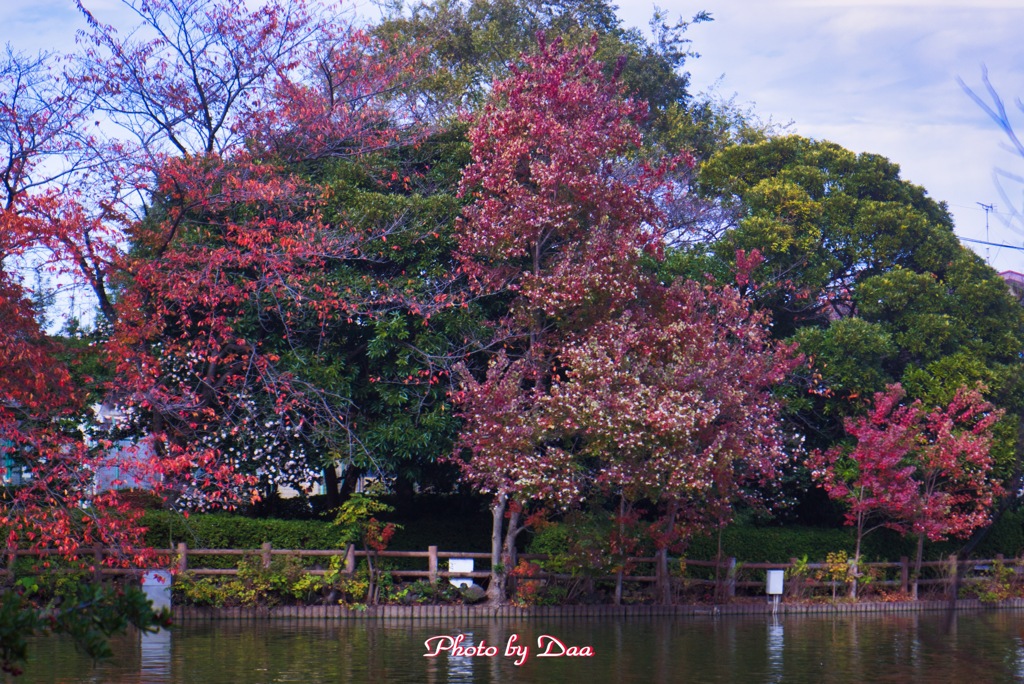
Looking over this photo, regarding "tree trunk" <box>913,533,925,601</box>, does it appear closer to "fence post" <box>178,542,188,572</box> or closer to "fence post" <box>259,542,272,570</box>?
"fence post" <box>259,542,272,570</box>

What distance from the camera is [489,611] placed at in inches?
926

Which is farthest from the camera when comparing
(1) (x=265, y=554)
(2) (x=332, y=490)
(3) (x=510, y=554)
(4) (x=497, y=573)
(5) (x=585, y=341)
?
(2) (x=332, y=490)

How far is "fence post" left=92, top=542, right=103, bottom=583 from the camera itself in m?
21.0

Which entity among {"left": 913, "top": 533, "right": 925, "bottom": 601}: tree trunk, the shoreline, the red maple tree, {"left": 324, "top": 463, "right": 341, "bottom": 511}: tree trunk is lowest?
the shoreline

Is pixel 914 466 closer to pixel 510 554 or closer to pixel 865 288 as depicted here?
pixel 865 288

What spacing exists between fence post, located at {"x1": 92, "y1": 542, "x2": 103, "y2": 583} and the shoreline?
5.23 ft

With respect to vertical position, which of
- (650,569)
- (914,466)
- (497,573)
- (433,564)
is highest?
(914,466)

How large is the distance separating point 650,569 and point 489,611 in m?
4.61

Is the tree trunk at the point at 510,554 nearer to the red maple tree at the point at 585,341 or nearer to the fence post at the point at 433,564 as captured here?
the red maple tree at the point at 585,341

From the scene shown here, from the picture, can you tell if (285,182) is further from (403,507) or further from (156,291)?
(403,507)

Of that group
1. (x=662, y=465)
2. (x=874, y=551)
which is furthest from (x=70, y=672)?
(x=874, y=551)

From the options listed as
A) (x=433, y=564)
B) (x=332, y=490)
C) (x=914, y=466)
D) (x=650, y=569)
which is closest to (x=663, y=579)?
(x=650, y=569)

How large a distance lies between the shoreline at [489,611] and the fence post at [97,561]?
1594 mm

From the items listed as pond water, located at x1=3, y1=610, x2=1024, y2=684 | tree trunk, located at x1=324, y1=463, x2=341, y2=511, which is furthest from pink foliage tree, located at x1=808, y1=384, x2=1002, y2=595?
tree trunk, located at x1=324, y1=463, x2=341, y2=511
